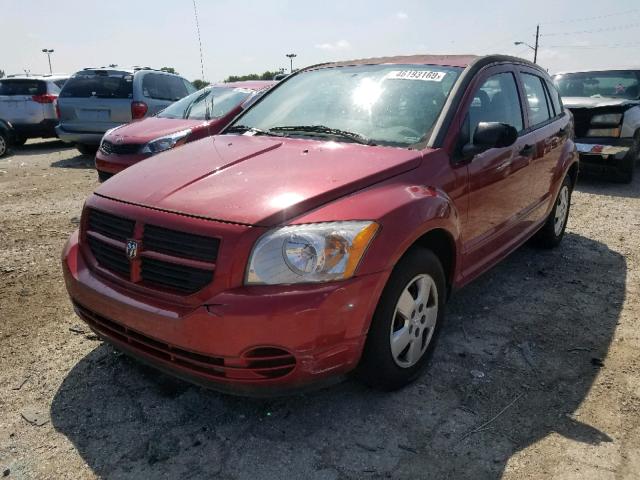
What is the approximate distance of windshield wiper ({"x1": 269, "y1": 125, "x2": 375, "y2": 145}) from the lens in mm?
3031

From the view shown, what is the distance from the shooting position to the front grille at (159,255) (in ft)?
7.25

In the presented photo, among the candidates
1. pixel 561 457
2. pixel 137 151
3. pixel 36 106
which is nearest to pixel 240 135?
pixel 561 457

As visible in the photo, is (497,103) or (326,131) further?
(497,103)

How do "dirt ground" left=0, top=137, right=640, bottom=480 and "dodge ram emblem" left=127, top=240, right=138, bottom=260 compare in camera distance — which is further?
"dodge ram emblem" left=127, top=240, right=138, bottom=260

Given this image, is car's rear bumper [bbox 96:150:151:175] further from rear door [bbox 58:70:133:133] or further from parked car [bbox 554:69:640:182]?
parked car [bbox 554:69:640:182]

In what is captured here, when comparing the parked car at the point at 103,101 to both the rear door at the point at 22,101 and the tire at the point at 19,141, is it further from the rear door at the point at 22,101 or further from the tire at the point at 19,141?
the tire at the point at 19,141

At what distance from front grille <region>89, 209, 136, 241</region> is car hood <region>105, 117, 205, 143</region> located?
163 inches

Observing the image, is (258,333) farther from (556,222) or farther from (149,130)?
(149,130)

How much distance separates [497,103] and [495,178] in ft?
1.99

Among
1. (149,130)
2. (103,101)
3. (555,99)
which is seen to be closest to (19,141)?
(103,101)

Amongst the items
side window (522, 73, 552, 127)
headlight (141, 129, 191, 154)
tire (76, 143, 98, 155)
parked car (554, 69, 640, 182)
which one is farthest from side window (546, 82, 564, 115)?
tire (76, 143, 98, 155)

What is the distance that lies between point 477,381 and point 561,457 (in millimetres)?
630

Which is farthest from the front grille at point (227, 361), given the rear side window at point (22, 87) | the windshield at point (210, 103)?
the rear side window at point (22, 87)

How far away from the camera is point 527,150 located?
386 cm
